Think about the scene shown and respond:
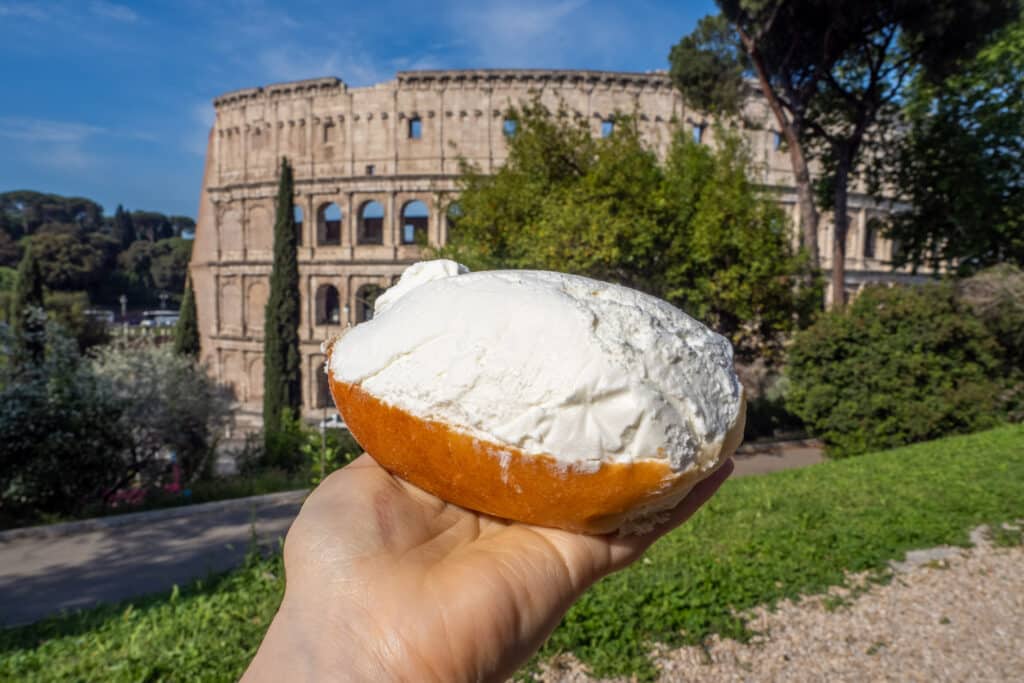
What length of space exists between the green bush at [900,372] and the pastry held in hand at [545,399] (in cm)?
1088

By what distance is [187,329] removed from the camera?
97.7ft

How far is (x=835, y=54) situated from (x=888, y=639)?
49.0 ft

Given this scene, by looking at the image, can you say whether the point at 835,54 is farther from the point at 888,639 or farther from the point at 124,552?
the point at 124,552

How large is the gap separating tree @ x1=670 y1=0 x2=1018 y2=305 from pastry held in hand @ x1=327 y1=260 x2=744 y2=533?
556 inches

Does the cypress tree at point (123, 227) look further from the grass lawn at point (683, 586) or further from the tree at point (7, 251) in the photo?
the grass lawn at point (683, 586)

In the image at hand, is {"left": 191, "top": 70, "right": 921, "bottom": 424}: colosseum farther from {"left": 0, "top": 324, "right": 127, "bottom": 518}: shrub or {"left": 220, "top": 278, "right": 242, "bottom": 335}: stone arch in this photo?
{"left": 0, "top": 324, "right": 127, "bottom": 518}: shrub

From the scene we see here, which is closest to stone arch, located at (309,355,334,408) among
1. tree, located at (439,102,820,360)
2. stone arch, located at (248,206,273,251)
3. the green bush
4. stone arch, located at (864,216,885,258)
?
stone arch, located at (248,206,273,251)

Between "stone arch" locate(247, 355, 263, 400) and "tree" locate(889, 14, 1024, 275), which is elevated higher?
"tree" locate(889, 14, 1024, 275)

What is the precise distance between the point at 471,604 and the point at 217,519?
25.6 ft

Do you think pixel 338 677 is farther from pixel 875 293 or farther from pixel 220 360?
pixel 220 360

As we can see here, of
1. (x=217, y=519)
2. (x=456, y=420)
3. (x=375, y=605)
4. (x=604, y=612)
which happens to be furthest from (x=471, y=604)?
(x=217, y=519)

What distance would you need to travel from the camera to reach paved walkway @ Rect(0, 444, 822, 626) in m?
5.58

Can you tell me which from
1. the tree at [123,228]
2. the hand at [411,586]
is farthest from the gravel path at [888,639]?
the tree at [123,228]

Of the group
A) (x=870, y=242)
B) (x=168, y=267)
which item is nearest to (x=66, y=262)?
(x=168, y=267)
